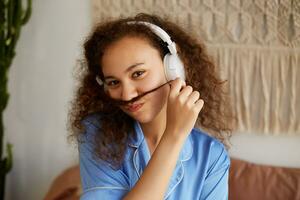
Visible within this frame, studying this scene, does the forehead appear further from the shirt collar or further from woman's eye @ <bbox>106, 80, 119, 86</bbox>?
the shirt collar

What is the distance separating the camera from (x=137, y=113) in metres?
0.88

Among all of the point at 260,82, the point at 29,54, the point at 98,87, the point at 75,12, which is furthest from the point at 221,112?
the point at 29,54

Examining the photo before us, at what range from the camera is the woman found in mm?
843

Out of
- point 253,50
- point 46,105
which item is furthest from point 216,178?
point 46,105

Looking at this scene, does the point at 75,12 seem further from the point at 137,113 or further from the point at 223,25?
the point at 137,113

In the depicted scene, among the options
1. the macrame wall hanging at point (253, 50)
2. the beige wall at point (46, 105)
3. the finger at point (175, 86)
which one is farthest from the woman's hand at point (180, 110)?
the beige wall at point (46, 105)

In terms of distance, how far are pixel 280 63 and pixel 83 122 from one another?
905 mm

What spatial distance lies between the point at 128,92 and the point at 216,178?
32cm

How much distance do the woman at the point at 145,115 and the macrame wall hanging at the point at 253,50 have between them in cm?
55

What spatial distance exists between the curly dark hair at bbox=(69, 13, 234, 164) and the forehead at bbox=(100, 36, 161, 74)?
1 cm

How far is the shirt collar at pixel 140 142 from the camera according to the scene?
38.6 inches

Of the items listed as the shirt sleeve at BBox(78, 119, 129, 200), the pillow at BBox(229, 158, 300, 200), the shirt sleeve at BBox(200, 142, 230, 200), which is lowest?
the pillow at BBox(229, 158, 300, 200)

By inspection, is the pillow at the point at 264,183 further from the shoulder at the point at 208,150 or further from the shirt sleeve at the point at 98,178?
the shirt sleeve at the point at 98,178

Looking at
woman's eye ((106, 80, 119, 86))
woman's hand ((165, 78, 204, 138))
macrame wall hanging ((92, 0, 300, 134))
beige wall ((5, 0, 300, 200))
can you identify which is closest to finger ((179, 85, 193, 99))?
woman's hand ((165, 78, 204, 138))
